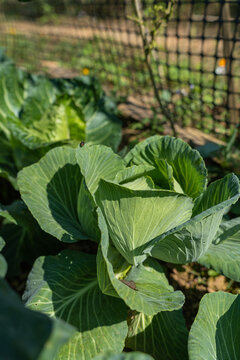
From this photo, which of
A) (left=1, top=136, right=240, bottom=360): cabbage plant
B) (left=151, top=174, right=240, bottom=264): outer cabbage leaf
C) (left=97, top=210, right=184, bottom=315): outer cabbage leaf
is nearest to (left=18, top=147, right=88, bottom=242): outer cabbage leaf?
(left=1, top=136, right=240, bottom=360): cabbage plant

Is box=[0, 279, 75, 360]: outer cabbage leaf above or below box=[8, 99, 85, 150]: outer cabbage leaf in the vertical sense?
above

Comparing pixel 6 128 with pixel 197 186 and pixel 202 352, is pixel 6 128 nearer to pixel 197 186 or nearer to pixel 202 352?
pixel 197 186

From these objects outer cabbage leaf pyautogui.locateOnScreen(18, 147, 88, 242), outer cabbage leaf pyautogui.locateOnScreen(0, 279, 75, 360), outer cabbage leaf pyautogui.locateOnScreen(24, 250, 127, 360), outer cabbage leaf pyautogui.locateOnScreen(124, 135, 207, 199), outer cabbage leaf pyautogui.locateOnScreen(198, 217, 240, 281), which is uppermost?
outer cabbage leaf pyautogui.locateOnScreen(0, 279, 75, 360)

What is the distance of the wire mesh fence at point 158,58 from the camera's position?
265 cm

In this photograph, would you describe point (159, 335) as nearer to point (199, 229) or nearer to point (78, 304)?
point (78, 304)

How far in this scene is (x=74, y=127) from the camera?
2.12 metres

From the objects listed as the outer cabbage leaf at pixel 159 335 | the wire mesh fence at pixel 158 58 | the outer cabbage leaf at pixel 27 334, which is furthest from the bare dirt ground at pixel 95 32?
the outer cabbage leaf at pixel 27 334

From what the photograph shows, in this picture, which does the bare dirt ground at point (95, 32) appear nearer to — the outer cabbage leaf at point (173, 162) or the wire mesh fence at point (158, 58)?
the wire mesh fence at point (158, 58)

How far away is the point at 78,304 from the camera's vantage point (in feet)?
4.46

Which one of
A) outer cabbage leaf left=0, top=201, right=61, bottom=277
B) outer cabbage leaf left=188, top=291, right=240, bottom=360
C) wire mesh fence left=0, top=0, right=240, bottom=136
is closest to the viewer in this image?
outer cabbage leaf left=188, top=291, right=240, bottom=360

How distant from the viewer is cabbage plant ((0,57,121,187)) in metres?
2.04

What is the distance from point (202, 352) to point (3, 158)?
1.61m

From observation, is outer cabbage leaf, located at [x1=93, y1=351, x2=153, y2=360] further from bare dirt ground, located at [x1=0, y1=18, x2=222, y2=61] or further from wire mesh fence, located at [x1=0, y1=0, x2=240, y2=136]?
bare dirt ground, located at [x1=0, y1=18, x2=222, y2=61]

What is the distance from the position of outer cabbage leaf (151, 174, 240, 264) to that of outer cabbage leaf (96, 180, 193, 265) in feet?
0.18
